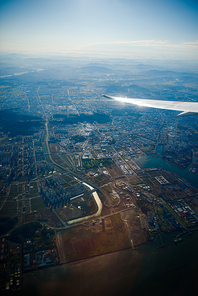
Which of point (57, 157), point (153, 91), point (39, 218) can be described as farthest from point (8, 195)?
point (153, 91)

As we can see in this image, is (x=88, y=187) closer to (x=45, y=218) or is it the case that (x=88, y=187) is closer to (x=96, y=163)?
(x=96, y=163)

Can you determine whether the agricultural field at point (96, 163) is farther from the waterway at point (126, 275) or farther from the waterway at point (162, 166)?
the waterway at point (126, 275)

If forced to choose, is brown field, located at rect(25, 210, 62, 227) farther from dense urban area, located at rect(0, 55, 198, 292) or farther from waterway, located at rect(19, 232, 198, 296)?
waterway, located at rect(19, 232, 198, 296)

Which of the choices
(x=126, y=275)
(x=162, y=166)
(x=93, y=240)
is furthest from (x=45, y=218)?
(x=162, y=166)

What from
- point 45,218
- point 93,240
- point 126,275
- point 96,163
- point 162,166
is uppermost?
point 162,166

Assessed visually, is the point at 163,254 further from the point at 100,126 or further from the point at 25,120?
the point at 25,120

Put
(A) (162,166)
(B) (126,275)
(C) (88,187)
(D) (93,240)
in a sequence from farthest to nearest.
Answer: (A) (162,166), (C) (88,187), (D) (93,240), (B) (126,275)
